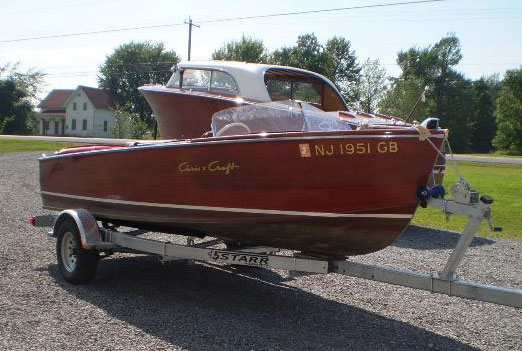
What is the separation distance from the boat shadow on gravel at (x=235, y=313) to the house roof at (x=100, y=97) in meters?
65.3

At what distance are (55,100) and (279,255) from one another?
78.4 m

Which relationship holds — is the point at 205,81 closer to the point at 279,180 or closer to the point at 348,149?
the point at 279,180

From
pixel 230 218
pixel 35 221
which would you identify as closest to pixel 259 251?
pixel 230 218

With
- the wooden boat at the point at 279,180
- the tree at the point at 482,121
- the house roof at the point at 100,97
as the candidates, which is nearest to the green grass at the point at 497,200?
the wooden boat at the point at 279,180

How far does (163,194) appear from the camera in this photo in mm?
5961

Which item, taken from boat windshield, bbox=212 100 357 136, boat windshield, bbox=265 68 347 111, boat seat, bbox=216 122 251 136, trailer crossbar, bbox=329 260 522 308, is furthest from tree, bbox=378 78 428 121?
trailer crossbar, bbox=329 260 522 308

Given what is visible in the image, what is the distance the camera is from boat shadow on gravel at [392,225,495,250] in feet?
30.7

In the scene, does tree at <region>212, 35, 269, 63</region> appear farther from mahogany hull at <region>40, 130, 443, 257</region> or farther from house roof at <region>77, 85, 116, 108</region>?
mahogany hull at <region>40, 130, 443, 257</region>

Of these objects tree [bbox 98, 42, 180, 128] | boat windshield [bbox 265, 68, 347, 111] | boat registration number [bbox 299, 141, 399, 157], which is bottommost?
boat registration number [bbox 299, 141, 399, 157]

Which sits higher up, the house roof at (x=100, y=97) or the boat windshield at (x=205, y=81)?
the house roof at (x=100, y=97)

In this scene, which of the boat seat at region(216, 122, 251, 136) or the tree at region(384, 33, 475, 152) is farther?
the tree at region(384, 33, 475, 152)

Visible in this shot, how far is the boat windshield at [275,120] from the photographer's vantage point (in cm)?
562

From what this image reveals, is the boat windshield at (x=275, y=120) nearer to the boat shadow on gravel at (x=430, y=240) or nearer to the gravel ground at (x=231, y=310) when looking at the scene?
the gravel ground at (x=231, y=310)

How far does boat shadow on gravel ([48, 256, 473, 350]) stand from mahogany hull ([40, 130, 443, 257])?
662 millimetres
